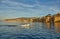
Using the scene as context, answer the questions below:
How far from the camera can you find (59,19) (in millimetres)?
62812

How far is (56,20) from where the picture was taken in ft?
210

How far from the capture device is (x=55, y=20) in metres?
65.2

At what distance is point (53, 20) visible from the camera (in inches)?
2549

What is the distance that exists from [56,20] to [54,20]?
60.0 inches

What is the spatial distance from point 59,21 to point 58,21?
0.53 m

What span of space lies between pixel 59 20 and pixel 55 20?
188 centimetres

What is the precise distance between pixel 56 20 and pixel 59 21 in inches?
91.8

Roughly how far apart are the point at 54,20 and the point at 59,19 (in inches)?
125

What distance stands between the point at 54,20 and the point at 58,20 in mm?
2015

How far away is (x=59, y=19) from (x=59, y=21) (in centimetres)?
301

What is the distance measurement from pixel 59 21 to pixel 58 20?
1685 millimetres

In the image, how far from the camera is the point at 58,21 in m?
65.4

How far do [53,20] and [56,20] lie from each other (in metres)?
1.41

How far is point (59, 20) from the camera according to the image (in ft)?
211
